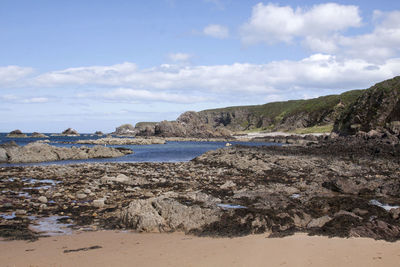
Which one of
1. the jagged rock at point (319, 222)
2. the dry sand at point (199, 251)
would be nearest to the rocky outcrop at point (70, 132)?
the dry sand at point (199, 251)

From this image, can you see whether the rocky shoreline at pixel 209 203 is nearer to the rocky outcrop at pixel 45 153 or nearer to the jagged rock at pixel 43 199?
the jagged rock at pixel 43 199

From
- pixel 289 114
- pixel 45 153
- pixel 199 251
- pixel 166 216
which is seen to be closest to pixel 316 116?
pixel 289 114

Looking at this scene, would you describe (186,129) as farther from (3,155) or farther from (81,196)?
(81,196)

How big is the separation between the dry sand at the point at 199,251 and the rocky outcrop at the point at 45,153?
31.3 metres

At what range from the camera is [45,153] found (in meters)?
40.6

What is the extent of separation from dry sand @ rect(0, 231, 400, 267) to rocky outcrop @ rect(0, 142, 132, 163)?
3127cm

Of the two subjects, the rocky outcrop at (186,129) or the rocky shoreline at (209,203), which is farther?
the rocky outcrop at (186,129)

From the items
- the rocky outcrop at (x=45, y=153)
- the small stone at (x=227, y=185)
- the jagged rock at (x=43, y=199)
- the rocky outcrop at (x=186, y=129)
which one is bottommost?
the small stone at (x=227, y=185)

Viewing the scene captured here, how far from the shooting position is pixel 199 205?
12.1 metres

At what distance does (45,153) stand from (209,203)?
33384 millimetres

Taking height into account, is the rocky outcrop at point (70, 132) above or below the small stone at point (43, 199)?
above

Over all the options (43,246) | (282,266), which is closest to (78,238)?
(43,246)

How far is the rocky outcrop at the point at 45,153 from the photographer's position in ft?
122

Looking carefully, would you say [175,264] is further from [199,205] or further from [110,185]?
[110,185]
